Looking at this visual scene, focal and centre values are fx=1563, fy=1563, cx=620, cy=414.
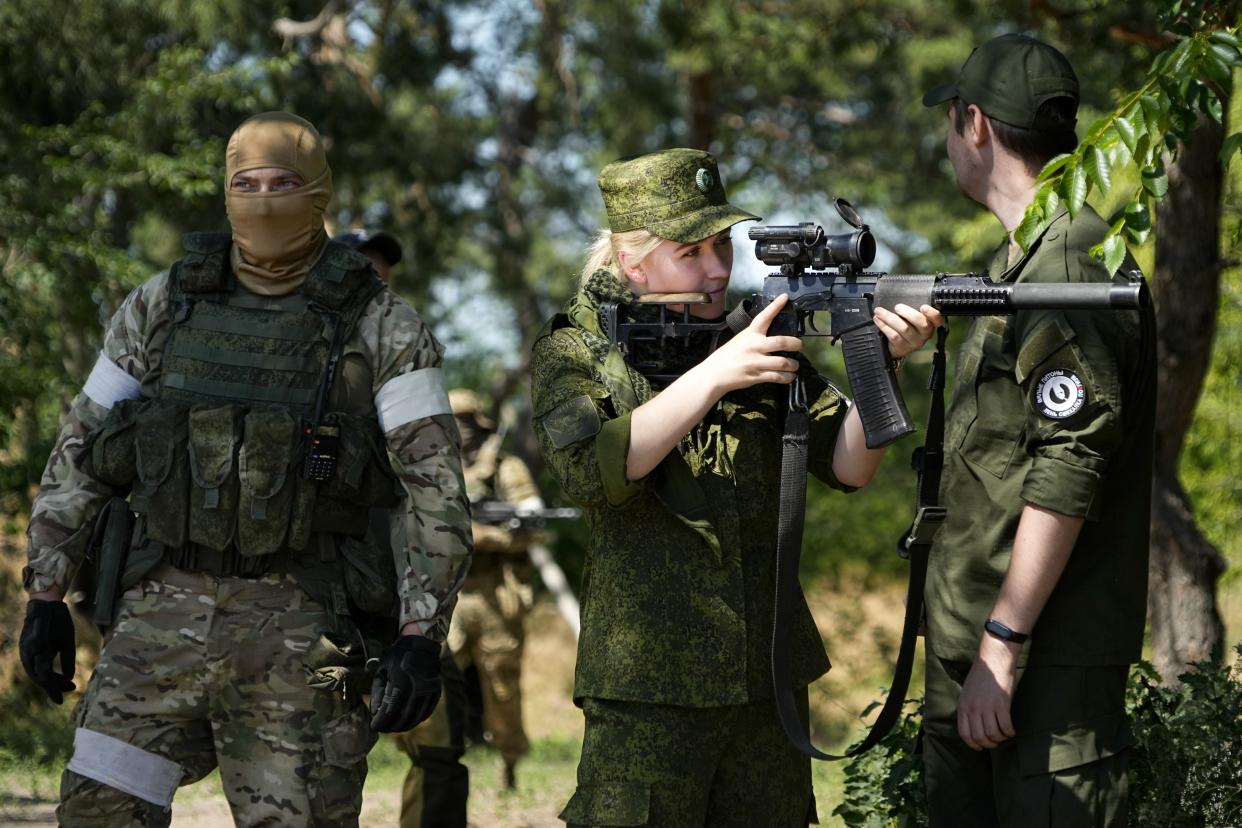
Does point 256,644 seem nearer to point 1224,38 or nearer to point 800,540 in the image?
point 800,540

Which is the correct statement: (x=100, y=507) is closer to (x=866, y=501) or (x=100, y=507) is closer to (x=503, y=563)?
(x=503, y=563)

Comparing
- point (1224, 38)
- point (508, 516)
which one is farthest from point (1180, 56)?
point (508, 516)

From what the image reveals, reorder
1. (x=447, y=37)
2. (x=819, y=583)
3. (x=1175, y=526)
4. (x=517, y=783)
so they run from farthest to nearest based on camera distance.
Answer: (x=447, y=37) → (x=819, y=583) → (x=517, y=783) → (x=1175, y=526)

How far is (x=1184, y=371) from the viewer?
233 inches

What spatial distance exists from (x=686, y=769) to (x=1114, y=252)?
1.38 meters

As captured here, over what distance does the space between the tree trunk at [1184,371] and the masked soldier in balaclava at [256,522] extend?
3216mm

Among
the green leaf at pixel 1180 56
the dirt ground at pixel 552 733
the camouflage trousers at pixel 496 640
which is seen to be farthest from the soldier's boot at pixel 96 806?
the camouflage trousers at pixel 496 640

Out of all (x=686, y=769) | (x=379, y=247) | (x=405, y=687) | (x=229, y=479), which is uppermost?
(x=379, y=247)

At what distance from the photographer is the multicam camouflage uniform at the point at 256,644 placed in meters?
3.71

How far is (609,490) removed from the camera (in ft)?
10.7

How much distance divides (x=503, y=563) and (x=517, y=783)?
5.23 ft

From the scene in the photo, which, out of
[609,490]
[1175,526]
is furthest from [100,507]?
[1175,526]

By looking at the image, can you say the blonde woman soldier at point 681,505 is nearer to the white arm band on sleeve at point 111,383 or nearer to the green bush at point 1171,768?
the green bush at point 1171,768

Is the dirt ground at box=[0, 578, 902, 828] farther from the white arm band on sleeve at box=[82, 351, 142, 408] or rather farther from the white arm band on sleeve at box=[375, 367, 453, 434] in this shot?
the white arm band on sleeve at box=[82, 351, 142, 408]
